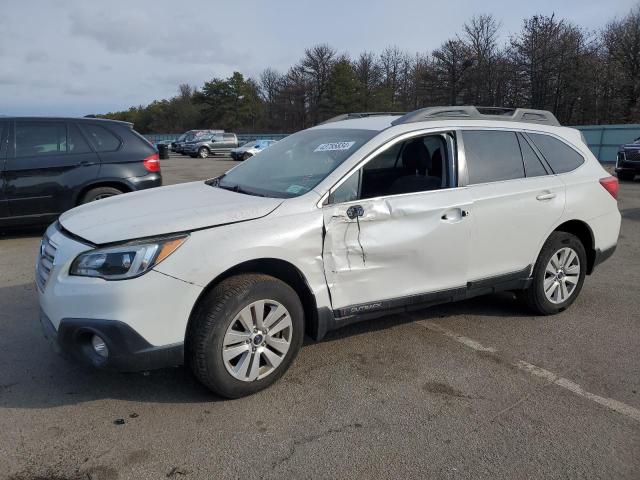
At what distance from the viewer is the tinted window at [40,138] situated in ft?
23.4

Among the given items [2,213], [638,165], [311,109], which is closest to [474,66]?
[311,109]

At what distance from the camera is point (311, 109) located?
72.4 metres

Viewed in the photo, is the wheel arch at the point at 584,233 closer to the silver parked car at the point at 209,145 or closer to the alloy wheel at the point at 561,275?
the alloy wheel at the point at 561,275

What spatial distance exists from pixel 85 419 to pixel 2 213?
5.11 meters

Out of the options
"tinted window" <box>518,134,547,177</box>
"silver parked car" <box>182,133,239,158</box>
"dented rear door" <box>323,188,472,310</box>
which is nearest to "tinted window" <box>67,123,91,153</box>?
"dented rear door" <box>323,188,472,310</box>

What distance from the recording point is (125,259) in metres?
2.89

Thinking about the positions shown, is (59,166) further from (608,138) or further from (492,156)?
(608,138)

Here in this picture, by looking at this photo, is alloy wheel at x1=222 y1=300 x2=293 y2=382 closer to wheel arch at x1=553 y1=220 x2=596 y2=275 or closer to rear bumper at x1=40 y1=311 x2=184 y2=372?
rear bumper at x1=40 y1=311 x2=184 y2=372

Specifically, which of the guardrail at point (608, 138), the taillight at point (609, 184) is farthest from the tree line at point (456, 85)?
the taillight at point (609, 184)

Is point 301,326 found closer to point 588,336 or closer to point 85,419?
point 85,419

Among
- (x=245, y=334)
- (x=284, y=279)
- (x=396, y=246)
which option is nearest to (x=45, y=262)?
(x=245, y=334)

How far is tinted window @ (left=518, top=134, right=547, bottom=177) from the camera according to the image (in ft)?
14.7

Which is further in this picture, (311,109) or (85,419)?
(311,109)

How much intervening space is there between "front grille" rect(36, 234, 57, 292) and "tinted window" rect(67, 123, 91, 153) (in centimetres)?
443
